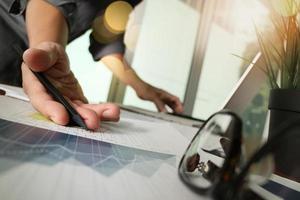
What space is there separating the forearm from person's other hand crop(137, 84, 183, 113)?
20.0 inches

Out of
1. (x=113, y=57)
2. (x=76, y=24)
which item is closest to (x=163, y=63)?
(x=113, y=57)

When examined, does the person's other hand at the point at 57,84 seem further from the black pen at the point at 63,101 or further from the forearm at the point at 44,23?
the forearm at the point at 44,23

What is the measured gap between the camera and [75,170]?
0.23 m

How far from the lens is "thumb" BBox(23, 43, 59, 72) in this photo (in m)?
0.38

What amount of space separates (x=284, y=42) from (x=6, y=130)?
374mm

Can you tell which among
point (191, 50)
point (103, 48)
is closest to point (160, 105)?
point (103, 48)

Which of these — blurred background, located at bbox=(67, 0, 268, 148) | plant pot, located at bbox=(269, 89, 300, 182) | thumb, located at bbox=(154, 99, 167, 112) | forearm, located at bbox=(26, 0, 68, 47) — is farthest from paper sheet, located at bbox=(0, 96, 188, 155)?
blurred background, located at bbox=(67, 0, 268, 148)

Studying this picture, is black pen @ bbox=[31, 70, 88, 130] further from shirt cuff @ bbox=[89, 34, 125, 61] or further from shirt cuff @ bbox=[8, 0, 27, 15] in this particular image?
shirt cuff @ bbox=[89, 34, 125, 61]

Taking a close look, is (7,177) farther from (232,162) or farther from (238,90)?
(238,90)

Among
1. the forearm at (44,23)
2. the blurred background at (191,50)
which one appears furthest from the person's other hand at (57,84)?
the blurred background at (191,50)

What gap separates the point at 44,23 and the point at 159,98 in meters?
0.61

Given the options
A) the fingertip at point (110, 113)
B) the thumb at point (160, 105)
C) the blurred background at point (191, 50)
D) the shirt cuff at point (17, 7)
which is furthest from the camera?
the blurred background at point (191, 50)

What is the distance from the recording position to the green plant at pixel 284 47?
0.40 meters

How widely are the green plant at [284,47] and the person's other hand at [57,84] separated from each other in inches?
9.4
